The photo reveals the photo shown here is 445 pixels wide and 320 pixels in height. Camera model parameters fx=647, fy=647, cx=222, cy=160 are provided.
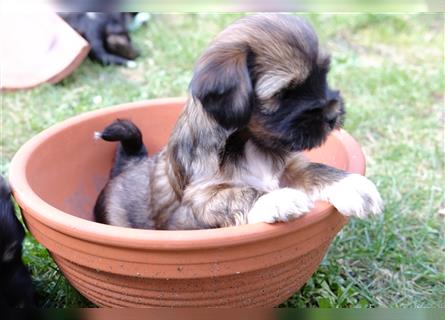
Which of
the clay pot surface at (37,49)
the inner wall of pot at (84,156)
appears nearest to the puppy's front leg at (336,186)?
the inner wall of pot at (84,156)

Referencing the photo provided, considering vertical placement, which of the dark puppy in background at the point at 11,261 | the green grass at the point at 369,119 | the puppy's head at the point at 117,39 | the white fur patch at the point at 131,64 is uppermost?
the dark puppy in background at the point at 11,261

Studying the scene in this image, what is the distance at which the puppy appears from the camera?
2086mm

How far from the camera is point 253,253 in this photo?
2066mm

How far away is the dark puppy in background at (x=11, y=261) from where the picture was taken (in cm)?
235

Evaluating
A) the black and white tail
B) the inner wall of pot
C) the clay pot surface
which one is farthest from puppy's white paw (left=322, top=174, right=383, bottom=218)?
the clay pot surface

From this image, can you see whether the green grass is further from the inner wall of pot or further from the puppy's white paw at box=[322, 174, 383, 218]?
the puppy's white paw at box=[322, 174, 383, 218]

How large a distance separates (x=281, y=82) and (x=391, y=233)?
1494 mm

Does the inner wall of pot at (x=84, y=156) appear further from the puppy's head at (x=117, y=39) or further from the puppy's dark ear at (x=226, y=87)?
the puppy's head at (x=117, y=39)

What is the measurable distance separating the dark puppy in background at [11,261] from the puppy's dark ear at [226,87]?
2.79ft

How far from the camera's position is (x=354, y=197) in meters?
2.17

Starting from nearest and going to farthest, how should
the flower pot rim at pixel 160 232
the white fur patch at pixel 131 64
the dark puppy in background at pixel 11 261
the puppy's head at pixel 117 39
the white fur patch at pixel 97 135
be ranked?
1. the flower pot rim at pixel 160 232
2. the dark puppy in background at pixel 11 261
3. the white fur patch at pixel 97 135
4. the white fur patch at pixel 131 64
5. the puppy's head at pixel 117 39

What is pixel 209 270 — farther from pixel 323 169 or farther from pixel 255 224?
pixel 323 169

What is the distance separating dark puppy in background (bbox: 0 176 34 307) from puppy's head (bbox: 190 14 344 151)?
2.79 feet

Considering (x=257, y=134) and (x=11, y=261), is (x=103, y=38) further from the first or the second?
(x=257, y=134)
